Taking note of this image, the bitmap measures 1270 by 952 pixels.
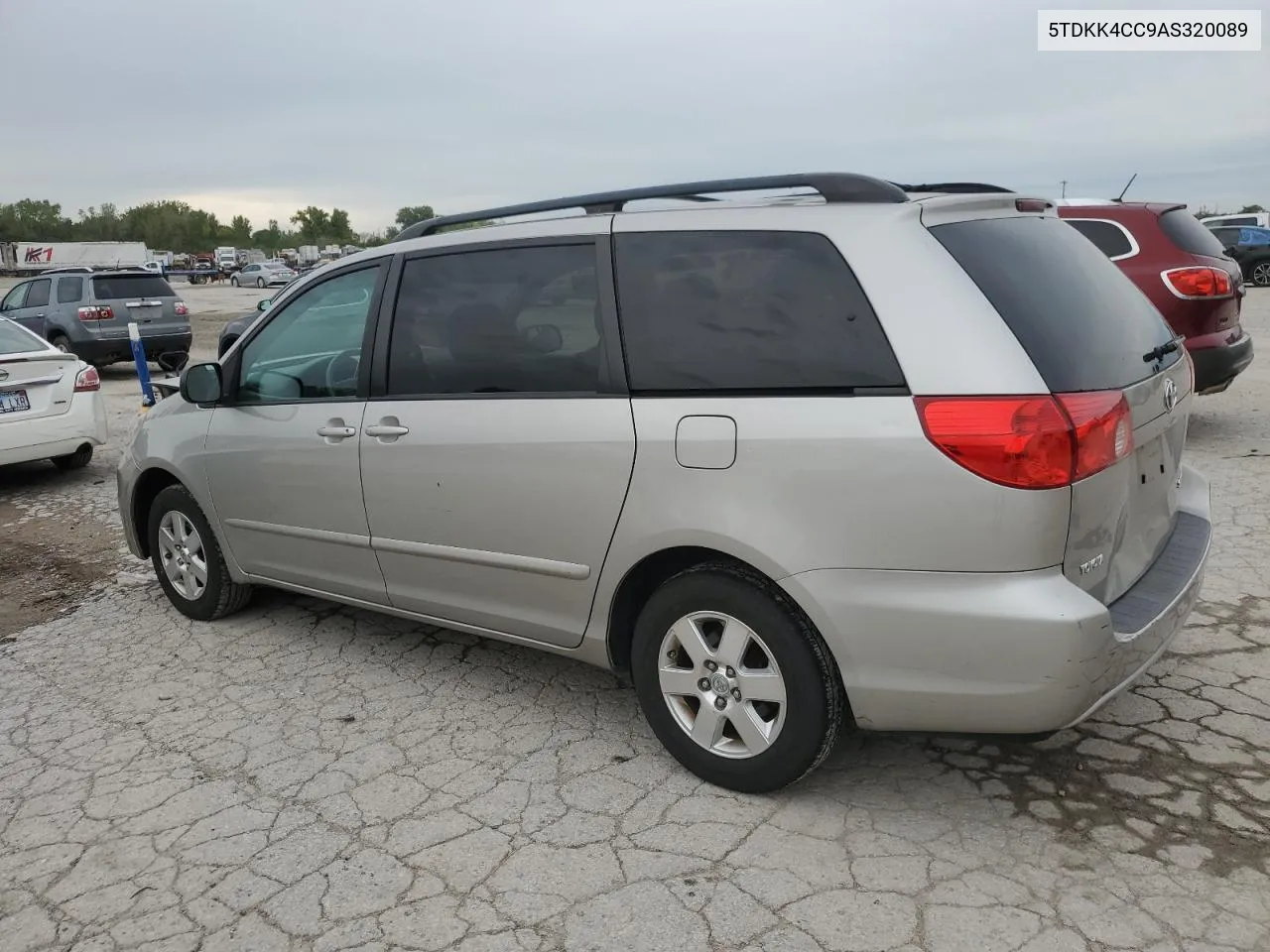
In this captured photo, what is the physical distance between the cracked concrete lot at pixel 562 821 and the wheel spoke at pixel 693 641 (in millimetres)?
444

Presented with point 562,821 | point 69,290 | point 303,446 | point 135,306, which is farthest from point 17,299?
point 562,821

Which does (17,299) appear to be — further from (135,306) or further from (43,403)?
(43,403)

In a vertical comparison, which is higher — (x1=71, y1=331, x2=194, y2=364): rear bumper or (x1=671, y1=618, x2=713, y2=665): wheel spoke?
(x1=71, y1=331, x2=194, y2=364): rear bumper

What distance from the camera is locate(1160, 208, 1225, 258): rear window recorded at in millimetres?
7109

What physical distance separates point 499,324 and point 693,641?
127 cm

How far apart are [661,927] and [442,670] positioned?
1892mm

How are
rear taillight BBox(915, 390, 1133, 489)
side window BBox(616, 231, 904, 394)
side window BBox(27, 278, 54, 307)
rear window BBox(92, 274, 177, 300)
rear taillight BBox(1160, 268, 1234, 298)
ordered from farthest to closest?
side window BBox(27, 278, 54, 307) < rear window BBox(92, 274, 177, 300) < rear taillight BBox(1160, 268, 1234, 298) < side window BBox(616, 231, 904, 394) < rear taillight BBox(915, 390, 1133, 489)

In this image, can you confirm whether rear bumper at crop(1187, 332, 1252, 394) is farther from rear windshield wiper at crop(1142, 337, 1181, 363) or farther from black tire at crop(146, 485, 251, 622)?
black tire at crop(146, 485, 251, 622)

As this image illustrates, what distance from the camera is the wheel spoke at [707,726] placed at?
3039 mm

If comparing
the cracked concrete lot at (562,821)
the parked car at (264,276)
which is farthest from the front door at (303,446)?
the parked car at (264,276)

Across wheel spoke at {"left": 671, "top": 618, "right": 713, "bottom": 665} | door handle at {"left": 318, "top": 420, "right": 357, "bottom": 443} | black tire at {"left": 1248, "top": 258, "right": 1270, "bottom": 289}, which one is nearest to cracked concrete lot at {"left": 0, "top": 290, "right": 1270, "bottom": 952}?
wheel spoke at {"left": 671, "top": 618, "right": 713, "bottom": 665}

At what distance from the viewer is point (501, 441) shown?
3.35 metres

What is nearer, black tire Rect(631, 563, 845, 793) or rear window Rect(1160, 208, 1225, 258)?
black tire Rect(631, 563, 845, 793)

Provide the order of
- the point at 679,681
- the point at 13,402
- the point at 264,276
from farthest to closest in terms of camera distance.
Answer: the point at 264,276, the point at 13,402, the point at 679,681
